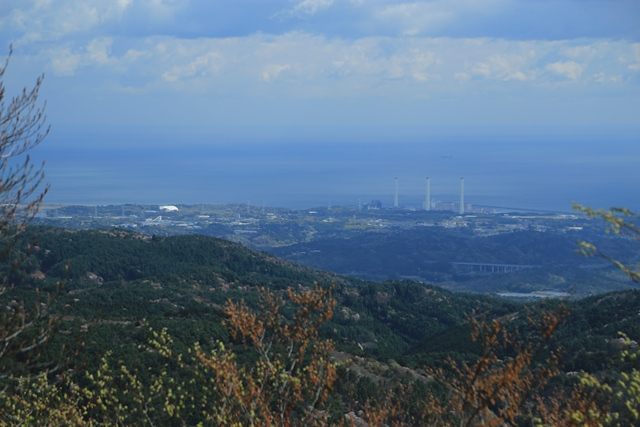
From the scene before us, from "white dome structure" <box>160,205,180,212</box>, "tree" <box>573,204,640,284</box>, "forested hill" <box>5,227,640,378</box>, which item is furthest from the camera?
"white dome structure" <box>160,205,180,212</box>

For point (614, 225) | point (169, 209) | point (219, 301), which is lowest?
point (219, 301)

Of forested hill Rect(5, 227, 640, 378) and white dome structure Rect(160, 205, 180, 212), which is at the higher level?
white dome structure Rect(160, 205, 180, 212)

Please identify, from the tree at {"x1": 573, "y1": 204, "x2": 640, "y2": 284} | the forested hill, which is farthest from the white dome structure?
the tree at {"x1": 573, "y1": 204, "x2": 640, "y2": 284}

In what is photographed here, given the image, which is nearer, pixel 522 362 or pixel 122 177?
pixel 522 362

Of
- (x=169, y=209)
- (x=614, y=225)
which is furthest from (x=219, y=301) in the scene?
(x=169, y=209)

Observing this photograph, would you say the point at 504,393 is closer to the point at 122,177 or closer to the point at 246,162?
the point at 122,177

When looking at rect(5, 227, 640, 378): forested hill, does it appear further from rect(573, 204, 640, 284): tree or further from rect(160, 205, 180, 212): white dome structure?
rect(160, 205, 180, 212): white dome structure

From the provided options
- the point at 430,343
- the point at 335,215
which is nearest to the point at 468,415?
the point at 430,343

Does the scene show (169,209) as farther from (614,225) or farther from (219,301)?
(614,225)
